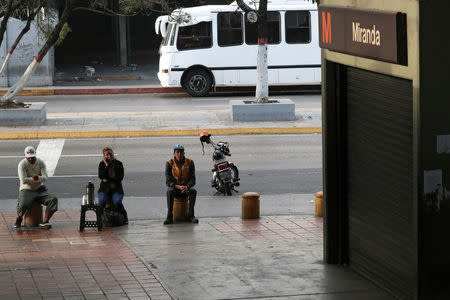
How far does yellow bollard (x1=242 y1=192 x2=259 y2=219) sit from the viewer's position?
14883mm

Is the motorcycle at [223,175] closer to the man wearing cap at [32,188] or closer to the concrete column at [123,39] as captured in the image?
the man wearing cap at [32,188]

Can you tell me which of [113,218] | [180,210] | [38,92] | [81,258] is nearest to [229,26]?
[38,92]

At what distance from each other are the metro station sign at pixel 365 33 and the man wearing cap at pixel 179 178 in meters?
4.20

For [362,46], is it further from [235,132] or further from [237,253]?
[235,132]

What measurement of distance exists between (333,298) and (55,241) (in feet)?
16.0

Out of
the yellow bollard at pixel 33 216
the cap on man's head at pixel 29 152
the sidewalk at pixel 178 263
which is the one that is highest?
the cap on man's head at pixel 29 152

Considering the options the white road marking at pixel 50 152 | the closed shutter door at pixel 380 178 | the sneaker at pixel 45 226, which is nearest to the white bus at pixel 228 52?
the white road marking at pixel 50 152

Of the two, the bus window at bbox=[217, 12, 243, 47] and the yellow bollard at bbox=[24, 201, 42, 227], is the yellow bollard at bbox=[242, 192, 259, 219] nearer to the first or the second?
the yellow bollard at bbox=[24, 201, 42, 227]

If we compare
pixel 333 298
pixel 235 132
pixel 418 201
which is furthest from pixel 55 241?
pixel 235 132

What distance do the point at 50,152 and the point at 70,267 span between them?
1056 centimetres

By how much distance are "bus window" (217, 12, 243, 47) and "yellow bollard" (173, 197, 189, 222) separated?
56.0ft

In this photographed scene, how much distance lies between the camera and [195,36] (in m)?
31.6

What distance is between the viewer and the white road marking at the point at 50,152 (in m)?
20.3

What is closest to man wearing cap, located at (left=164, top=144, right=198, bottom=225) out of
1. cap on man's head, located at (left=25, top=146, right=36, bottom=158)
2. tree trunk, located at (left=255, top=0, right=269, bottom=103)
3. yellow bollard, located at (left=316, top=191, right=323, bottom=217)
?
yellow bollard, located at (left=316, top=191, right=323, bottom=217)
